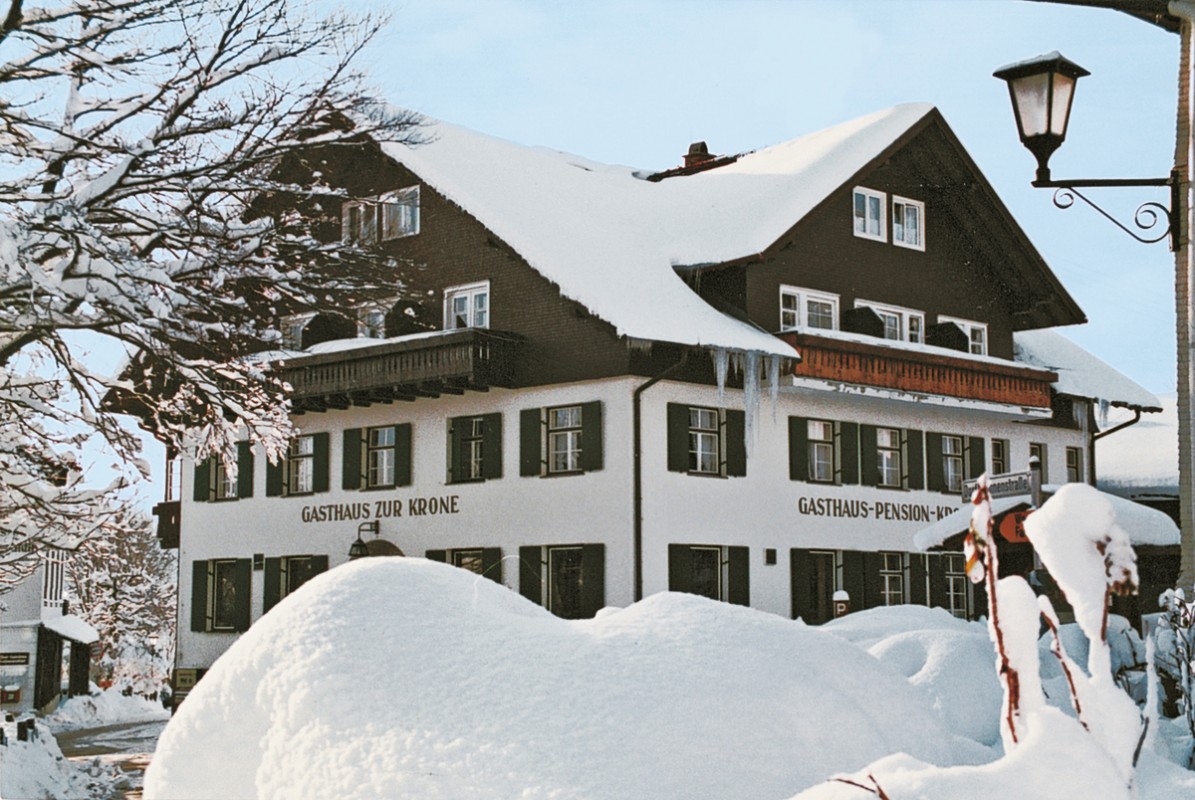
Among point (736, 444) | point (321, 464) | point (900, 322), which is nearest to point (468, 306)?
point (321, 464)

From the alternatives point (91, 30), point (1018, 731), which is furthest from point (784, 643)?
point (91, 30)

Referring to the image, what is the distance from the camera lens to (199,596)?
105 ft

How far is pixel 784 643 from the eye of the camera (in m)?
4.21

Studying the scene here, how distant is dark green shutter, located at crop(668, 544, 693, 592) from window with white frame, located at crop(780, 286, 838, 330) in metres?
5.17

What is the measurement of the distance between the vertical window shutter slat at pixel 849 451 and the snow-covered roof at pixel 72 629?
23.6 metres

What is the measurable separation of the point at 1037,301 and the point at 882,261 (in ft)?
15.7

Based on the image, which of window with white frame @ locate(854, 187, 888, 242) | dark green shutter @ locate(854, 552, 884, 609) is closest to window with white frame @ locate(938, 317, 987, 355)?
window with white frame @ locate(854, 187, 888, 242)

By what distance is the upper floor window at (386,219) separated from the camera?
28.8m

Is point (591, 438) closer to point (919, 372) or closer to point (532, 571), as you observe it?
point (532, 571)

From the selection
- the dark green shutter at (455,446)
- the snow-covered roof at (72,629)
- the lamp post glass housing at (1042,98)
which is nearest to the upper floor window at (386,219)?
the dark green shutter at (455,446)

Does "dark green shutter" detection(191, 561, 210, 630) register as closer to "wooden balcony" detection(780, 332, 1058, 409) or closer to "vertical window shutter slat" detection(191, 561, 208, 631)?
"vertical window shutter slat" detection(191, 561, 208, 631)

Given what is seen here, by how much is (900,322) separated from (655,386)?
751cm

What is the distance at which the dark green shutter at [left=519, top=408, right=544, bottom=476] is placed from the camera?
85.9 ft

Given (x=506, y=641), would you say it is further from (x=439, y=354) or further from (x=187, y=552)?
(x=187, y=552)
